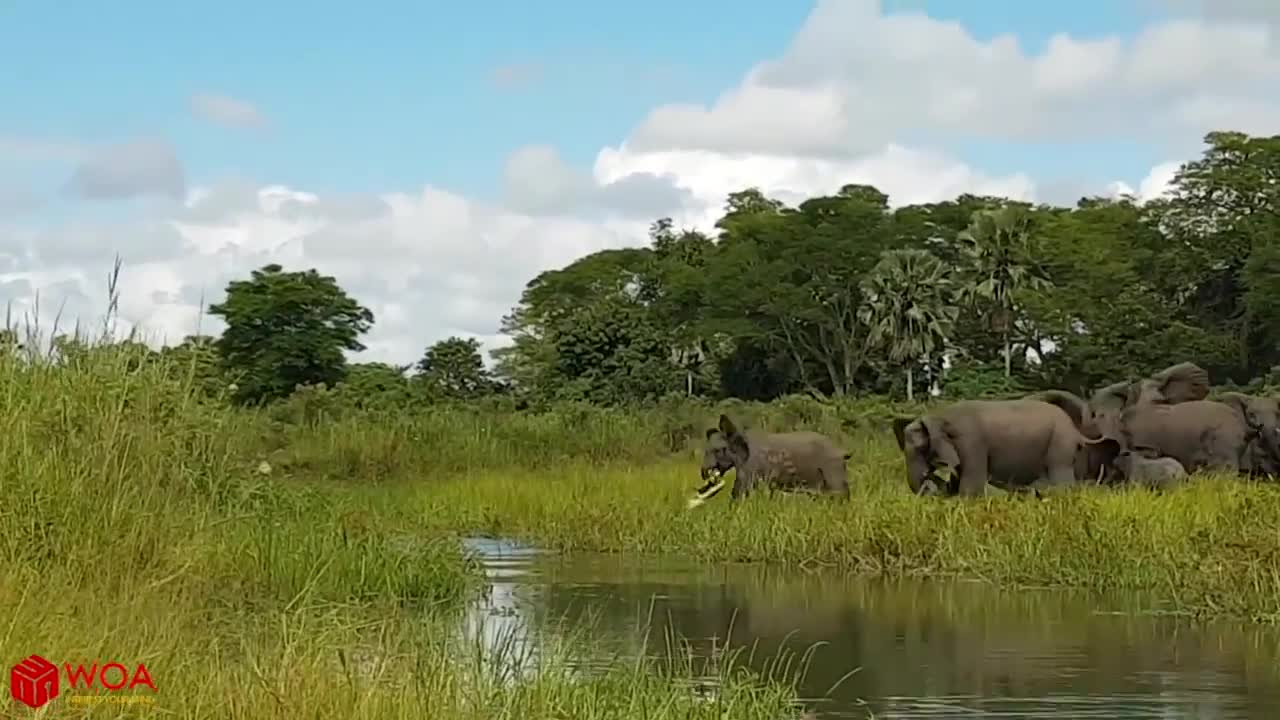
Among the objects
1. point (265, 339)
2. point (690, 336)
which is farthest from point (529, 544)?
point (690, 336)

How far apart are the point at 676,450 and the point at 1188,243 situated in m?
24.9

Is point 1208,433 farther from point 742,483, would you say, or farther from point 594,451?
point 594,451

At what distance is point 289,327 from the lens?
142 ft

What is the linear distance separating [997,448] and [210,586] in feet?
→ 32.8

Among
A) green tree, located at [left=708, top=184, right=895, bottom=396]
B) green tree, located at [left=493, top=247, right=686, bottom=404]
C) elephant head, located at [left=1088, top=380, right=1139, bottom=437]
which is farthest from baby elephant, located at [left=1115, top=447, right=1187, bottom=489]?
green tree, located at [left=708, top=184, right=895, bottom=396]

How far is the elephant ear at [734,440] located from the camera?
18.9 metres

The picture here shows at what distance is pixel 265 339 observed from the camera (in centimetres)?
4250

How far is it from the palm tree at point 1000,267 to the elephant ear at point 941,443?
3691 centimetres

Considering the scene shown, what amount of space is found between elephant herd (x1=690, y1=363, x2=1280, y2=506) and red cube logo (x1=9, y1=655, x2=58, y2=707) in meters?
11.9

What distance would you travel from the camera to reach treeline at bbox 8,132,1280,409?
43.3 m

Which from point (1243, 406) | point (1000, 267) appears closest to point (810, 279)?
point (1000, 267)

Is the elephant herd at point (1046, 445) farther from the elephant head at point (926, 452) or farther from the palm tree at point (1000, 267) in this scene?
the palm tree at point (1000, 267)

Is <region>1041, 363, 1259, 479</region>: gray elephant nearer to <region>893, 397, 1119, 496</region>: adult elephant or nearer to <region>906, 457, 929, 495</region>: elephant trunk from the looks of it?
<region>893, 397, 1119, 496</region>: adult elephant

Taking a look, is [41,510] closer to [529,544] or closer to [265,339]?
[529,544]
